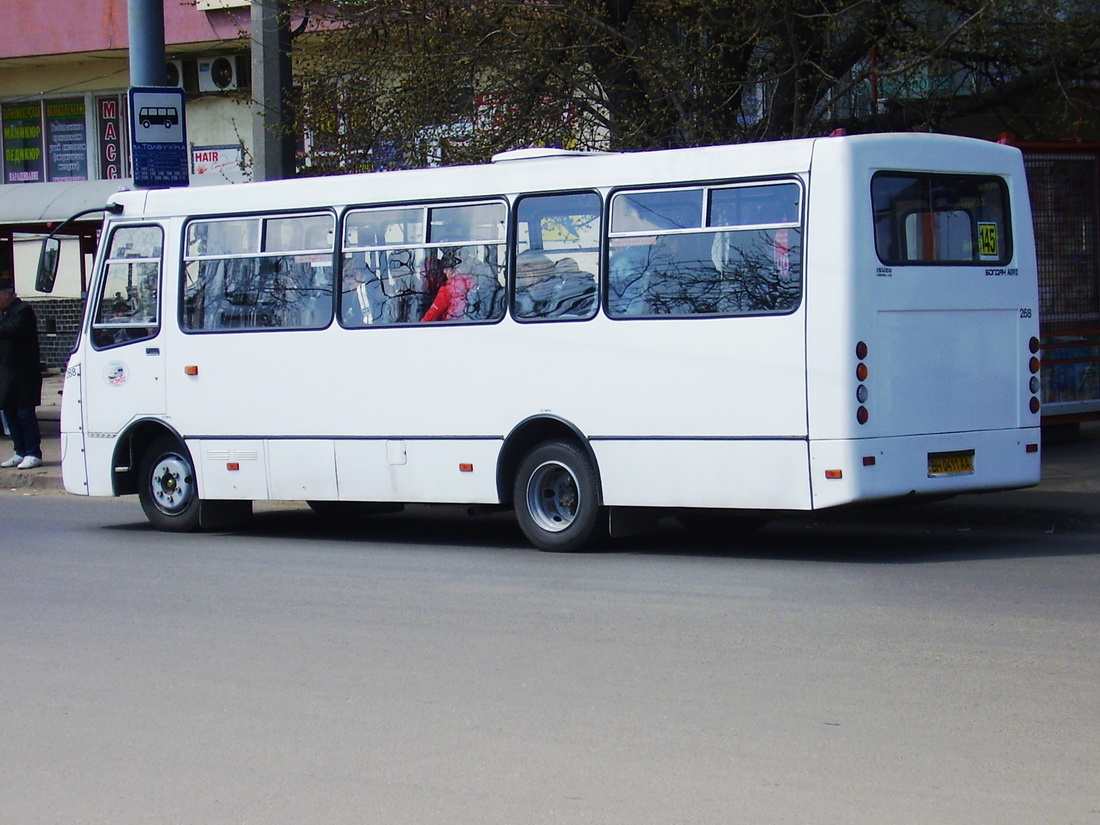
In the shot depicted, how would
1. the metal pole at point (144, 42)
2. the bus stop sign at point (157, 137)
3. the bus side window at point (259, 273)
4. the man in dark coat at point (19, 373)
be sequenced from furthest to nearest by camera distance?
the man in dark coat at point (19, 373) → the metal pole at point (144, 42) → the bus stop sign at point (157, 137) → the bus side window at point (259, 273)

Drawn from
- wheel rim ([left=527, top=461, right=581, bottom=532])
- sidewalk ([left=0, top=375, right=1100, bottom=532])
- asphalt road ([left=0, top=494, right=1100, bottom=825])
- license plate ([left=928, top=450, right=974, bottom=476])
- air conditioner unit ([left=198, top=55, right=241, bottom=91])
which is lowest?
asphalt road ([left=0, top=494, right=1100, bottom=825])

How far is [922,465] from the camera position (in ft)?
33.8

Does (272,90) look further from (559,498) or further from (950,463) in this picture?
(950,463)

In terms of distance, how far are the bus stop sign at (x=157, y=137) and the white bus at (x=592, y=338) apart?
81.0 inches

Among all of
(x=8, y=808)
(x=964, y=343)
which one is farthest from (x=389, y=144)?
(x=8, y=808)

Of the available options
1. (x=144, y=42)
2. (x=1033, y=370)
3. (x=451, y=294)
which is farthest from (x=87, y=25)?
(x=1033, y=370)

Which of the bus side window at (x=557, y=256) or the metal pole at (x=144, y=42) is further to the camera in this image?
the metal pole at (x=144, y=42)

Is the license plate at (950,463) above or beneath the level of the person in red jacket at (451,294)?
beneath

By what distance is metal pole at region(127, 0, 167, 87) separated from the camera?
1600 cm

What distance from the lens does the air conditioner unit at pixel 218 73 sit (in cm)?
2861

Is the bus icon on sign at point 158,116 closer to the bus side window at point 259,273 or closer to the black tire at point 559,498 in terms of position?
the bus side window at point 259,273

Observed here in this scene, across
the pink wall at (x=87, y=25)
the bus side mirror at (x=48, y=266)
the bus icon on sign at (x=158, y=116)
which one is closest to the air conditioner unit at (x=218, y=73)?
the pink wall at (x=87, y=25)

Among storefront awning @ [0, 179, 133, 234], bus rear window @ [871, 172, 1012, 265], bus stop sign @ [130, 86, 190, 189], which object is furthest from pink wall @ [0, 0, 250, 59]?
bus rear window @ [871, 172, 1012, 265]

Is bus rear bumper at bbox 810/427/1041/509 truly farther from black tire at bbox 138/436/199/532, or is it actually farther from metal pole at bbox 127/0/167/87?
metal pole at bbox 127/0/167/87
